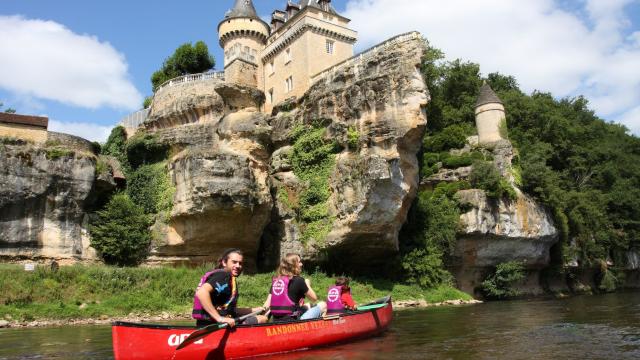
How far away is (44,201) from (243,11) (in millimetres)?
21544

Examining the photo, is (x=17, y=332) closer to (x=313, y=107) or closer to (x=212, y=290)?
(x=212, y=290)

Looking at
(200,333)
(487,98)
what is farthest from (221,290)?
(487,98)

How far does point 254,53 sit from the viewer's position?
129 feet

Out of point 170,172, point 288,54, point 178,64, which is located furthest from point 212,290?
point 178,64

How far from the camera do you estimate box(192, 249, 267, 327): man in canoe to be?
8062 mm

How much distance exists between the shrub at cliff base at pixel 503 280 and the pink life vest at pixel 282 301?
76.7 feet

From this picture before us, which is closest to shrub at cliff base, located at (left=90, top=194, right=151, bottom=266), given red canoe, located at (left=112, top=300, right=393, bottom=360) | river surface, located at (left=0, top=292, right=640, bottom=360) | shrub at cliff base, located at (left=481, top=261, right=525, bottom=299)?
river surface, located at (left=0, top=292, right=640, bottom=360)

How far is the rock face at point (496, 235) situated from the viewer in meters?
30.4

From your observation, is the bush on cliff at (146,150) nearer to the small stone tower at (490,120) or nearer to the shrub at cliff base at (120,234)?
the shrub at cliff base at (120,234)

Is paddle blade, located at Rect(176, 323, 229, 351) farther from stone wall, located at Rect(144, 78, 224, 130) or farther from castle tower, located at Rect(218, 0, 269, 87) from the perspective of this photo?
castle tower, located at Rect(218, 0, 269, 87)

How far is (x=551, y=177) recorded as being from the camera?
3397 centimetres

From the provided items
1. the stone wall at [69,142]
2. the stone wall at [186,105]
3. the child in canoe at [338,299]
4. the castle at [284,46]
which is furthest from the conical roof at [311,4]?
the child in canoe at [338,299]

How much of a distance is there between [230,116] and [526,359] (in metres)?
23.7

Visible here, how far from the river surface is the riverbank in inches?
86.5
